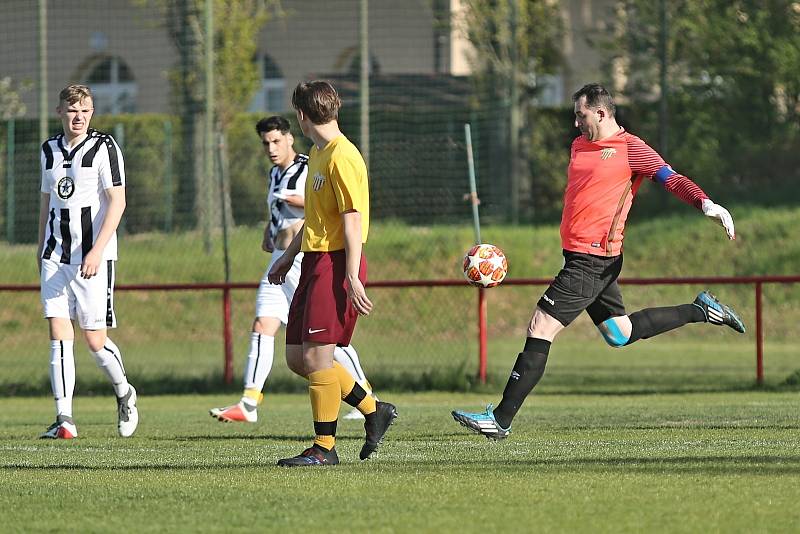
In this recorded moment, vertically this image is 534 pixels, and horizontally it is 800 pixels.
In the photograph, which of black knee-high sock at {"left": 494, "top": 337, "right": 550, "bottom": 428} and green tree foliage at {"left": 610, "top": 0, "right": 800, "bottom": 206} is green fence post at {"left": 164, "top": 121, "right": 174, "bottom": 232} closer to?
green tree foliage at {"left": 610, "top": 0, "right": 800, "bottom": 206}

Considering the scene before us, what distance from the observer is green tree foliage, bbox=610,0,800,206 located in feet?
85.4

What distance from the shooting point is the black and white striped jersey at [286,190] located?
1089cm

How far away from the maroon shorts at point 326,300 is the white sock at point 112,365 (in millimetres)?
2923

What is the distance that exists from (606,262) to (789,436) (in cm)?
154

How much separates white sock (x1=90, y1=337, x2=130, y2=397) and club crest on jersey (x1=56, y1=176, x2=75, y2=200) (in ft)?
3.46

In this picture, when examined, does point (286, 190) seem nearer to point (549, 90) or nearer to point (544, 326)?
point (544, 326)

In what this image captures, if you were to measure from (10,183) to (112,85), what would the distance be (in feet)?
22.0

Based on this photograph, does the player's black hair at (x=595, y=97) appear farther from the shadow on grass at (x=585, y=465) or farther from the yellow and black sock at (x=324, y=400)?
the yellow and black sock at (x=324, y=400)

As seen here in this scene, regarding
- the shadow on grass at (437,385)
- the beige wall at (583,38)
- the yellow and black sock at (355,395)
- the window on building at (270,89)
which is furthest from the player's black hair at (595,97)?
the beige wall at (583,38)

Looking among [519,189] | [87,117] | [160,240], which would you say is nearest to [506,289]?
[519,189]

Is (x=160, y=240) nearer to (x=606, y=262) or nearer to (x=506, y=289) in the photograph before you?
(x=506, y=289)

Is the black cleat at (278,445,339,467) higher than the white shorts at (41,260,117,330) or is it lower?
lower

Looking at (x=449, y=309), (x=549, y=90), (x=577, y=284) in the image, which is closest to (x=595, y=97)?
(x=577, y=284)

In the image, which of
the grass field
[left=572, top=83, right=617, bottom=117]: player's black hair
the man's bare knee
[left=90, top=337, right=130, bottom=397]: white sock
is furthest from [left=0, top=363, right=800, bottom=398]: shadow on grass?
[left=572, top=83, right=617, bottom=117]: player's black hair
